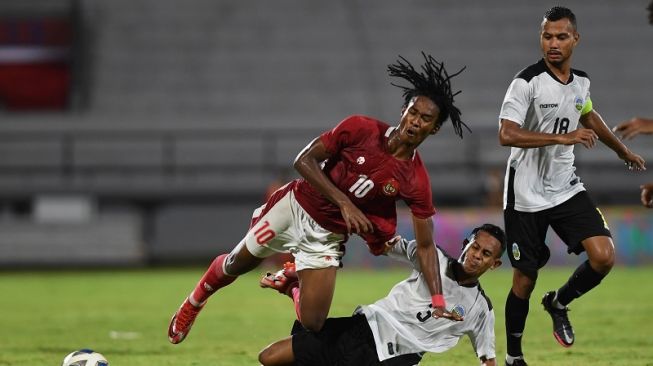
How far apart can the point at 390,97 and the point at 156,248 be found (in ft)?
21.3

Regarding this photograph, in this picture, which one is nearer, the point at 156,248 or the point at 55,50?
the point at 156,248

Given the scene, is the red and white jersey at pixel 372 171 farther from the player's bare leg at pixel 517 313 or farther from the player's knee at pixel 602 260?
the player's knee at pixel 602 260

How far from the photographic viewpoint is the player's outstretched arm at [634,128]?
270 inches

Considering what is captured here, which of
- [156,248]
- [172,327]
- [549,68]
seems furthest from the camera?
[156,248]

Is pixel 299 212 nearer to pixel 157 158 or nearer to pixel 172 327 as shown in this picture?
pixel 172 327

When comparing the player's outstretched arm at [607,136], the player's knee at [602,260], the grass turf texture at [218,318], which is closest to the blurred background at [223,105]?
the grass turf texture at [218,318]

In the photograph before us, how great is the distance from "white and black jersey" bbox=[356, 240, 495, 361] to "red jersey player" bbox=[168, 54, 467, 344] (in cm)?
24

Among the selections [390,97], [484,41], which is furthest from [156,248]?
[484,41]

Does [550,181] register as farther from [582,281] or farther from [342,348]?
[342,348]

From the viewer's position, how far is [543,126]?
24.6ft

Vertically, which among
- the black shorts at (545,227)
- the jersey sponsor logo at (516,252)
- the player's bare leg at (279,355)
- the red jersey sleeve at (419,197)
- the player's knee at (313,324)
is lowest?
the player's bare leg at (279,355)

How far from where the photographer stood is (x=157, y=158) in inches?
893

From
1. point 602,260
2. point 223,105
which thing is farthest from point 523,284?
point 223,105

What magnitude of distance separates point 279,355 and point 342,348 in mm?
422
